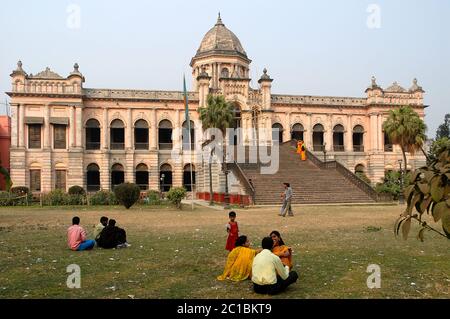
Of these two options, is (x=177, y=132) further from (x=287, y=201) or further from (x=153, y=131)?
(x=287, y=201)

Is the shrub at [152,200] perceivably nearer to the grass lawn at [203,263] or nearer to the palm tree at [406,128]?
the grass lawn at [203,263]

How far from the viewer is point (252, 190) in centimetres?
3130

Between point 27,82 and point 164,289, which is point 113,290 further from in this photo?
point 27,82

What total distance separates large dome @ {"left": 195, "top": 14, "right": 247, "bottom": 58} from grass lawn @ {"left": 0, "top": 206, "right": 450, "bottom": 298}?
40.4 meters

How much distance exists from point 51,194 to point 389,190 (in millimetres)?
24654

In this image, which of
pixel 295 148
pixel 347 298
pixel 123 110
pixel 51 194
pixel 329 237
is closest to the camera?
pixel 347 298

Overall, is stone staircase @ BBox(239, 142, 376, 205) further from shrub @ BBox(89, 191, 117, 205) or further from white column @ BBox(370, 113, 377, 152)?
white column @ BBox(370, 113, 377, 152)

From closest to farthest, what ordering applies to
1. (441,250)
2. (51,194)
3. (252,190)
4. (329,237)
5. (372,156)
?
1. (441,250)
2. (329,237)
3. (252,190)
4. (51,194)
5. (372,156)

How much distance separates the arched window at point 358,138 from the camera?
2119 inches

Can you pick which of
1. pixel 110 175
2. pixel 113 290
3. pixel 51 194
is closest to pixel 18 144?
pixel 110 175

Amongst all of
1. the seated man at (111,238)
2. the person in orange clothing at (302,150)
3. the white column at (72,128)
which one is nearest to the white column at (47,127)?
the white column at (72,128)

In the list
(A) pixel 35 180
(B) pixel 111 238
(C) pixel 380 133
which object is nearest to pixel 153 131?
(A) pixel 35 180

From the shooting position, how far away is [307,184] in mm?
34906

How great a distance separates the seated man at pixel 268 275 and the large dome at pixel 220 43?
160 feet
